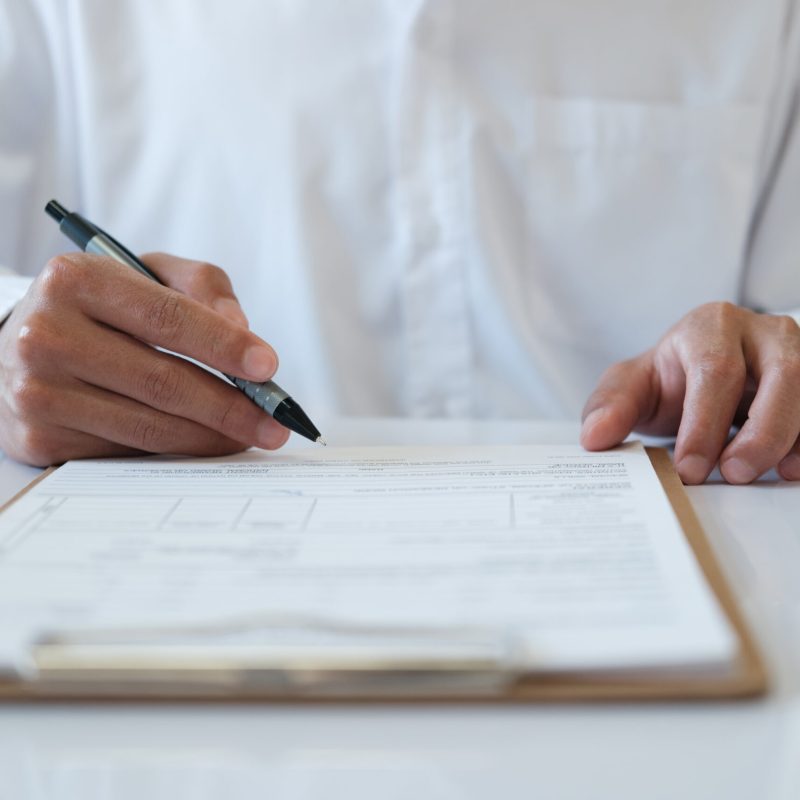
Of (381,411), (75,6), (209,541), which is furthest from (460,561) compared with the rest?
(75,6)

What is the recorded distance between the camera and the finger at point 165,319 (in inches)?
21.7

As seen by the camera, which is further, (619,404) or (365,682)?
(619,404)

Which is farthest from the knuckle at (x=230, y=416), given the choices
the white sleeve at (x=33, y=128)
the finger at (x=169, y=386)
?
the white sleeve at (x=33, y=128)

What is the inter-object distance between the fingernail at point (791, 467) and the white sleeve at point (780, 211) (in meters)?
0.34

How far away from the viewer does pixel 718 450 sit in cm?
57

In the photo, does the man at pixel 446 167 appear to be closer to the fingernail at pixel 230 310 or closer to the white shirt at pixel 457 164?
the white shirt at pixel 457 164

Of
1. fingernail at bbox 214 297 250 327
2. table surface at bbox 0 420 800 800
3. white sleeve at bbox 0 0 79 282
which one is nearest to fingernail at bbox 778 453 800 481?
Result: table surface at bbox 0 420 800 800

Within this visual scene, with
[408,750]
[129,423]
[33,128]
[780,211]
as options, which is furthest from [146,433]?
[780,211]

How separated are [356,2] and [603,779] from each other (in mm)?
730

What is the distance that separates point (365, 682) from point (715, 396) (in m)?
0.34

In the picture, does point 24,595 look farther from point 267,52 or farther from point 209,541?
point 267,52

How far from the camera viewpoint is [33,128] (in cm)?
92

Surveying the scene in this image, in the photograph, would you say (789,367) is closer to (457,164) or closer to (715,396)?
(715,396)

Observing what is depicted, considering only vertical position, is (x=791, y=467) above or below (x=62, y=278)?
below
